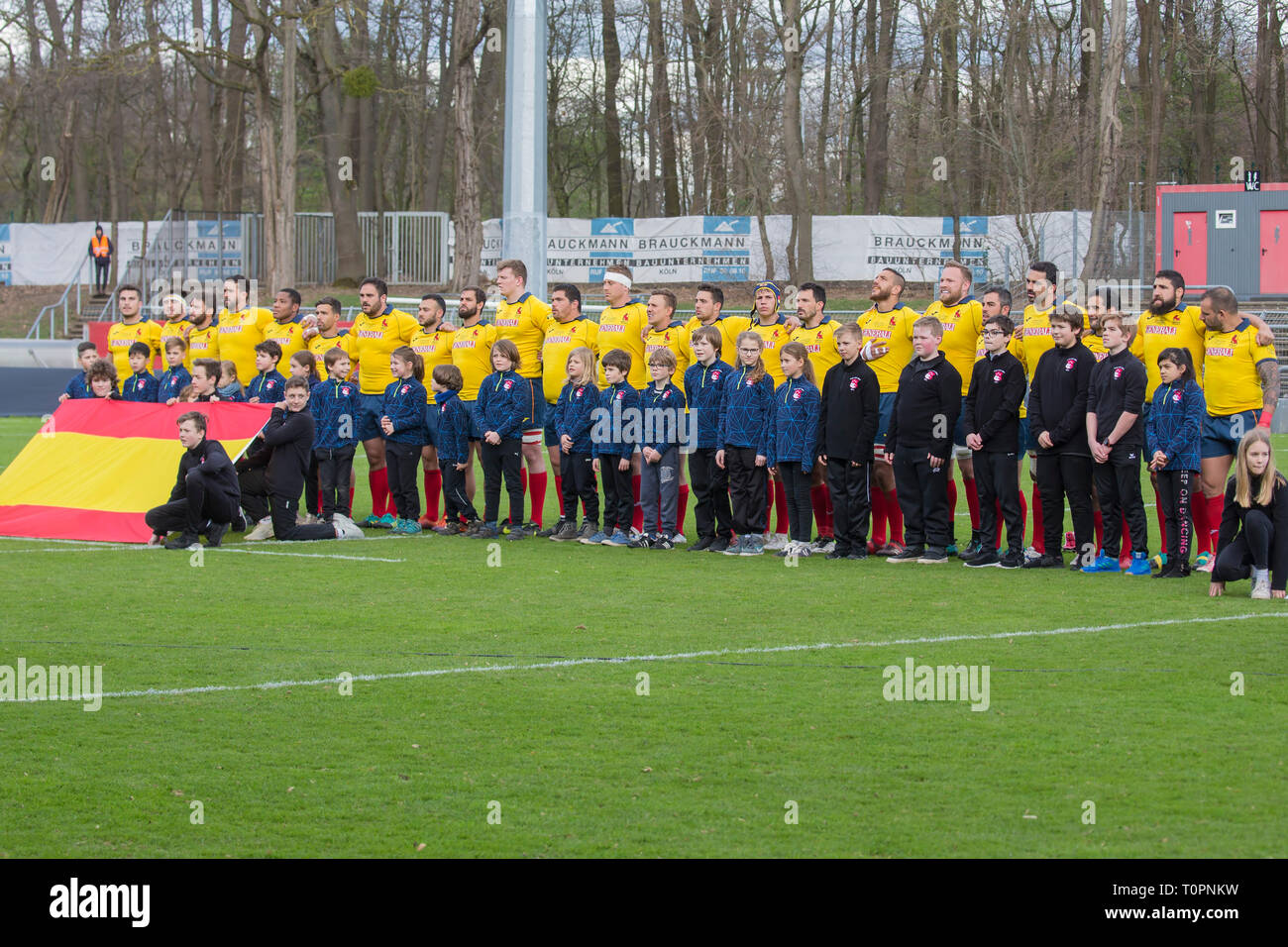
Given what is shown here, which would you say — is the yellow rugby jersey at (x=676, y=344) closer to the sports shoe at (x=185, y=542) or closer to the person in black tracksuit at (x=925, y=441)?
the person in black tracksuit at (x=925, y=441)

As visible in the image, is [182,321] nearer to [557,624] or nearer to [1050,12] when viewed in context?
[557,624]

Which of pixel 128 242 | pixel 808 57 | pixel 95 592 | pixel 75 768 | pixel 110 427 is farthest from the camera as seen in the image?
pixel 808 57

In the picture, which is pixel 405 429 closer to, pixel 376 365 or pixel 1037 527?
pixel 376 365

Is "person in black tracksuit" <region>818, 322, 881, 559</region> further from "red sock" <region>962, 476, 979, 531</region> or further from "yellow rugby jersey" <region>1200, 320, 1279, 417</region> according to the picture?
"yellow rugby jersey" <region>1200, 320, 1279, 417</region>

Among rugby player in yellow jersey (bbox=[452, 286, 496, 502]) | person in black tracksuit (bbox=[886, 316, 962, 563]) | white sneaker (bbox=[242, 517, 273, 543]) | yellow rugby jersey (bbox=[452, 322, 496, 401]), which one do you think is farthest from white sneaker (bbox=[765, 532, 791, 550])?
white sneaker (bbox=[242, 517, 273, 543])

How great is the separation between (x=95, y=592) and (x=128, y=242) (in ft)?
116

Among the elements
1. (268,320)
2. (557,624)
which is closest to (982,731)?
(557,624)

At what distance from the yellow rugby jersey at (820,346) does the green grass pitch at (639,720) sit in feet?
8.88

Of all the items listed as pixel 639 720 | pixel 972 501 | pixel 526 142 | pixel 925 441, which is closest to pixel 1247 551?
pixel 925 441

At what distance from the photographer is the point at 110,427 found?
45.1 feet

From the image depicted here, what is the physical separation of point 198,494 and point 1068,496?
7.14 m

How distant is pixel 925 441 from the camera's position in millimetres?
11633

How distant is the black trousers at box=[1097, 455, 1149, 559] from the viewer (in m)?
10.9

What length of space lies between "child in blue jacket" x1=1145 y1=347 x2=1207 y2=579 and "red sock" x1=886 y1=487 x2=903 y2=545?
2.27 metres
